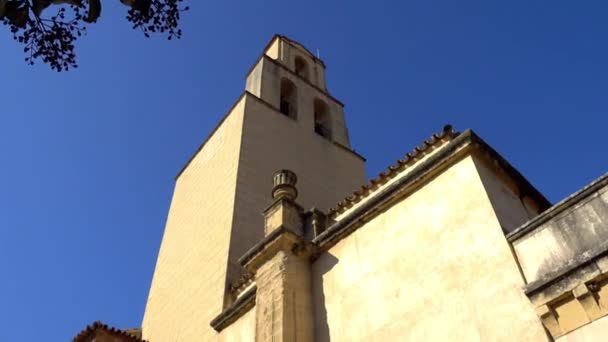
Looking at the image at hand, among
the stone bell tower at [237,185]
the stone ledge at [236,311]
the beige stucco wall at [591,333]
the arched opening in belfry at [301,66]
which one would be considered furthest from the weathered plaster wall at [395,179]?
the arched opening in belfry at [301,66]

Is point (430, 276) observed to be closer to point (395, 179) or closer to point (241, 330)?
point (395, 179)

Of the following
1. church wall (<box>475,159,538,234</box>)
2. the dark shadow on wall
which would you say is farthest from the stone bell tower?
church wall (<box>475,159,538,234</box>)

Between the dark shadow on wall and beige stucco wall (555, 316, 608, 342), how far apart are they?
2.99m

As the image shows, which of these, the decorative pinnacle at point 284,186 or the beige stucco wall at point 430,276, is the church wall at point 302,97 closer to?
the decorative pinnacle at point 284,186

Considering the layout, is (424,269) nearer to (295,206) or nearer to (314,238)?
(314,238)

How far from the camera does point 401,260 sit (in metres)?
6.84

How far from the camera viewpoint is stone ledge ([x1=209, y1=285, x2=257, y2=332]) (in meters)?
8.42

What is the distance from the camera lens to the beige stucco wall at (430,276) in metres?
5.61

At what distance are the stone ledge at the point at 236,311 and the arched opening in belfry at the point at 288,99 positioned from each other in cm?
825

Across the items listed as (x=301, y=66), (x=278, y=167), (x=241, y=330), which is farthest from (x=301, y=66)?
(x=241, y=330)

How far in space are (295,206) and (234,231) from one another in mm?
2245

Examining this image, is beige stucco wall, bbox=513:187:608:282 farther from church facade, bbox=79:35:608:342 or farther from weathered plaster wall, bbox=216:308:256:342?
weathered plaster wall, bbox=216:308:256:342

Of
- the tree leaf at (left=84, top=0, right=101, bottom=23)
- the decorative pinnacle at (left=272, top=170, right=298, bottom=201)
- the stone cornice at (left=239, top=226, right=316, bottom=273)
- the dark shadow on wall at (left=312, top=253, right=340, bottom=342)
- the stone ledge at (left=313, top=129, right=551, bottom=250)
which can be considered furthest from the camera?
the decorative pinnacle at (left=272, top=170, right=298, bottom=201)

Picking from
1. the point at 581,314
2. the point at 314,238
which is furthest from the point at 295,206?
the point at 581,314
